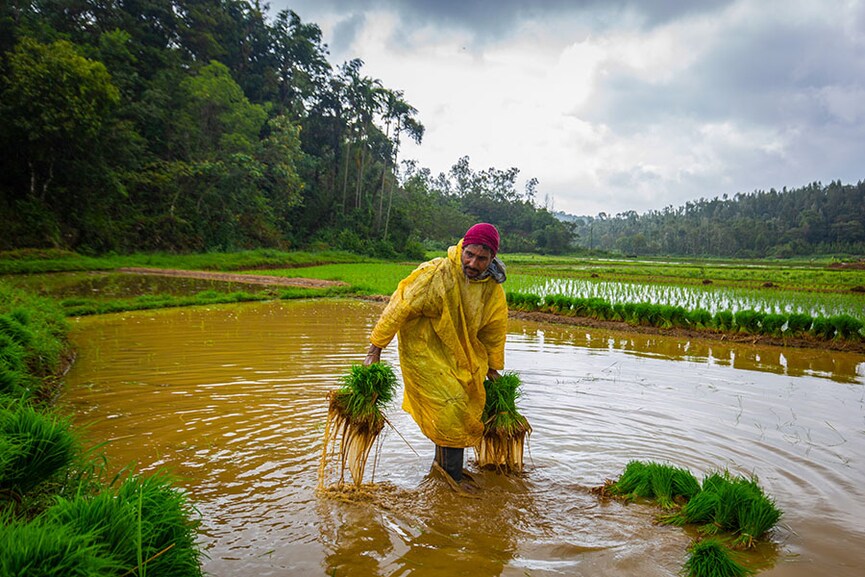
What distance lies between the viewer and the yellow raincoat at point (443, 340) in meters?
3.35

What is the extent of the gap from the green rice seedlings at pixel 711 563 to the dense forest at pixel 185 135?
23.5m

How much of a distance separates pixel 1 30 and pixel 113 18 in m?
8.34

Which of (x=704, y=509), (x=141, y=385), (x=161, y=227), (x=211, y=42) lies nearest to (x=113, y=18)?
(x=211, y=42)

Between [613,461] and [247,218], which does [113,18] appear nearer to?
[247,218]

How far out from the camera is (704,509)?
118 inches

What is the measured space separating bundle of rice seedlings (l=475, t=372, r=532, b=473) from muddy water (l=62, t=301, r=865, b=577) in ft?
0.52

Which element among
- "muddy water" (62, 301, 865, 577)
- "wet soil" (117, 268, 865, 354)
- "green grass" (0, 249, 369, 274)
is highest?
"green grass" (0, 249, 369, 274)

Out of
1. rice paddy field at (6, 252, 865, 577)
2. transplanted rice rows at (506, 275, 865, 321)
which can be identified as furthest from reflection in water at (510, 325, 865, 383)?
transplanted rice rows at (506, 275, 865, 321)

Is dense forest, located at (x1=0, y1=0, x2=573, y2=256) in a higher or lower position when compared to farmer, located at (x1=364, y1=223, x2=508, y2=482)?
higher

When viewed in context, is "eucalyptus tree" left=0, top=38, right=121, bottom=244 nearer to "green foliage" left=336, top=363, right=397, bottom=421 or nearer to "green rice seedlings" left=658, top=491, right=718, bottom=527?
"green foliage" left=336, top=363, right=397, bottom=421

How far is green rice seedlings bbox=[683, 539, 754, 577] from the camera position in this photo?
2.44 metres

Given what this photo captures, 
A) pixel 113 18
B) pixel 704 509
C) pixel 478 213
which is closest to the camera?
pixel 704 509

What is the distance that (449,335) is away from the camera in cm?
340

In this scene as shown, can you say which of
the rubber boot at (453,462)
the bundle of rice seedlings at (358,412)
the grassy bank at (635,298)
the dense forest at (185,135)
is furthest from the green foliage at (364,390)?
the dense forest at (185,135)
